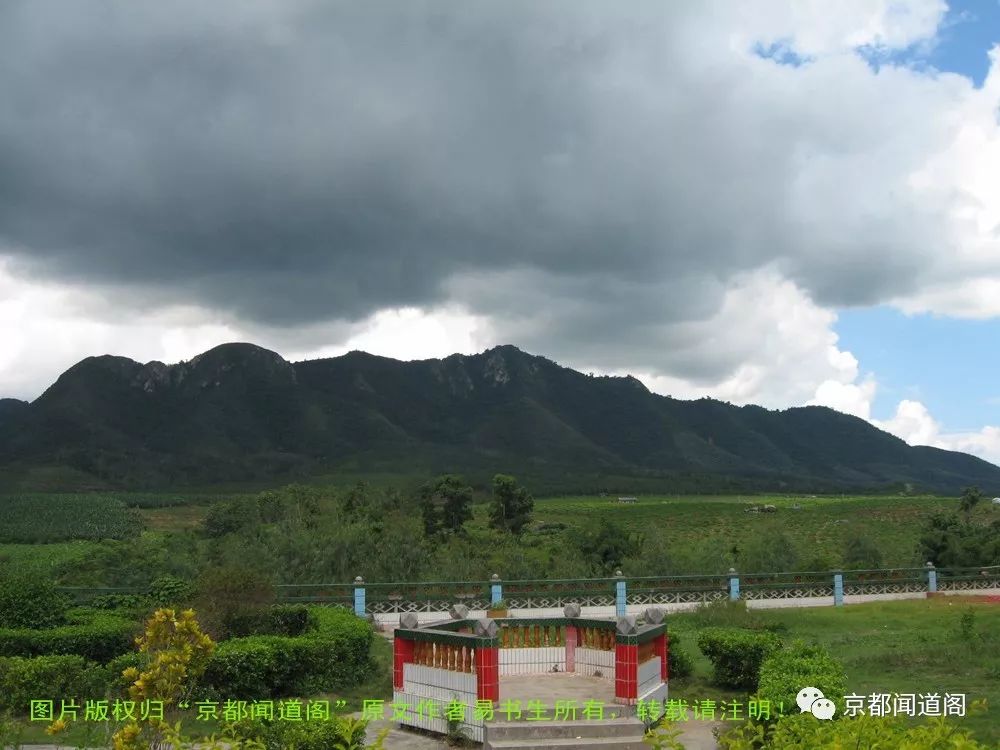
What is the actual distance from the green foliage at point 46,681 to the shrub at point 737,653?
9.09m

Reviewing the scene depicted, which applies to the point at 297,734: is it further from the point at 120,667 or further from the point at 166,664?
the point at 120,667

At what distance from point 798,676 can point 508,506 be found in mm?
29012

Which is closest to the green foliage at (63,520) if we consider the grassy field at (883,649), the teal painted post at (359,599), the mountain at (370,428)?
the teal painted post at (359,599)

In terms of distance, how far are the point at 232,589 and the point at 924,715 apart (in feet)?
34.4

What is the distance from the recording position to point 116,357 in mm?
163500

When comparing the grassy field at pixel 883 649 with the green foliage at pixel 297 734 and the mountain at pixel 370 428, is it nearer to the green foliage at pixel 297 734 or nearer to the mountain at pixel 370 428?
the green foliage at pixel 297 734

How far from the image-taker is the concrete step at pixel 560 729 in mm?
9797

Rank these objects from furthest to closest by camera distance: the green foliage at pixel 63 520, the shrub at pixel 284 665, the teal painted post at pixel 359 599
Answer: the green foliage at pixel 63 520 < the teal painted post at pixel 359 599 < the shrub at pixel 284 665

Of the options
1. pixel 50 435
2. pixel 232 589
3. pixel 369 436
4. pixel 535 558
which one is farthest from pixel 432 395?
pixel 232 589

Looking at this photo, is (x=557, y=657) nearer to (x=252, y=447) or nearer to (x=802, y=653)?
(x=802, y=653)

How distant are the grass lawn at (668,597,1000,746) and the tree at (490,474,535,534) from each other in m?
15.0

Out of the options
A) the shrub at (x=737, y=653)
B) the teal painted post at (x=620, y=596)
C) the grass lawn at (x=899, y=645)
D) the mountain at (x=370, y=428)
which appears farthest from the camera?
the mountain at (x=370, y=428)

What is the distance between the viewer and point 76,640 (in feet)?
45.9

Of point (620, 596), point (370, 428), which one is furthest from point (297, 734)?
point (370, 428)
